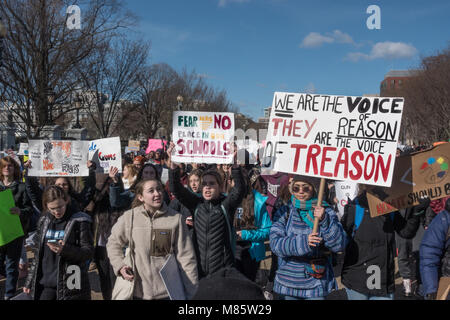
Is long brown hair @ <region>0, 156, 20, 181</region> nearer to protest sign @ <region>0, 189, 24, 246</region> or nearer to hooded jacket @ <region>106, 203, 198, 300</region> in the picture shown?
protest sign @ <region>0, 189, 24, 246</region>

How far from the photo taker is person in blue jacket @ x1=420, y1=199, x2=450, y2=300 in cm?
341

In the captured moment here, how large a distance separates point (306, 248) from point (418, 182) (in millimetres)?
1250

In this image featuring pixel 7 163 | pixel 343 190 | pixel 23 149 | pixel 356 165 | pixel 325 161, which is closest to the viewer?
pixel 356 165

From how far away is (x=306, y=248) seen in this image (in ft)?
11.8

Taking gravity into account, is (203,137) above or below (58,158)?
above

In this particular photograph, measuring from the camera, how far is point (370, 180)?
3740 mm

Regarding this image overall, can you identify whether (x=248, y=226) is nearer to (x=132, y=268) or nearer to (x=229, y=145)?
(x=229, y=145)

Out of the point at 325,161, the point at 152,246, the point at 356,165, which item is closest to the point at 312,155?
the point at 325,161

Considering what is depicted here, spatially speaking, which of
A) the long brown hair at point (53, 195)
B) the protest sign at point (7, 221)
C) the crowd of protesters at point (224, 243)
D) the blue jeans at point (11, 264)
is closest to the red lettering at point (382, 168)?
the crowd of protesters at point (224, 243)

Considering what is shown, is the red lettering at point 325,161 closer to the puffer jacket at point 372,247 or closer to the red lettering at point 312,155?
the red lettering at point 312,155

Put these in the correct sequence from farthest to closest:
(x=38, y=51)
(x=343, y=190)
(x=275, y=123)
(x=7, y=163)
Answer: (x=38, y=51), (x=343, y=190), (x=7, y=163), (x=275, y=123)

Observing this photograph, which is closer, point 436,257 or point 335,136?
point 436,257

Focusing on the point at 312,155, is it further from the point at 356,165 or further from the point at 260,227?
the point at 260,227

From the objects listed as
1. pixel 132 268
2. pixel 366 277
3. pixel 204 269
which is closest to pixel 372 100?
pixel 366 277
